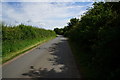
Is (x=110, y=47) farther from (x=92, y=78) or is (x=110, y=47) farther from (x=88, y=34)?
(x=88, y=34)

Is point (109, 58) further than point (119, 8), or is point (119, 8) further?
point (119, 8)

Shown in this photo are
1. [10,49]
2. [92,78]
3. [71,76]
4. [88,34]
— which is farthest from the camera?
[10,49]

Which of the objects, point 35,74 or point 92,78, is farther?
point 35,74

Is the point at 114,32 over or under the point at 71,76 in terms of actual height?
over

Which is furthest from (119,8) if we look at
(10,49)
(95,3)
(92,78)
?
(10,49)

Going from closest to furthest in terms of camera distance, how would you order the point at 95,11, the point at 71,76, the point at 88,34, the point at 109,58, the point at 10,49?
the point at 109,58, the point at 71,76, the point at 88,34, the point at 95,11, the point at 10,49

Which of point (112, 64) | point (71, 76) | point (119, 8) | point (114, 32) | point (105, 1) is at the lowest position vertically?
point (71, 76)

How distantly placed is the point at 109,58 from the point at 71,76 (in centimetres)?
316

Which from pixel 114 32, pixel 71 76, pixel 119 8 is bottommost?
pixel 71 76

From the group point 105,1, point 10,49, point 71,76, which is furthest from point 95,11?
point 10,49

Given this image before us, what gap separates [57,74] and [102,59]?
348cm

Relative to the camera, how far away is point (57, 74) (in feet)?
23.7

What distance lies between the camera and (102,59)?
13.9 ft

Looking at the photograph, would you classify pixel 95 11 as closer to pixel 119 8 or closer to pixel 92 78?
pixel 119 8
